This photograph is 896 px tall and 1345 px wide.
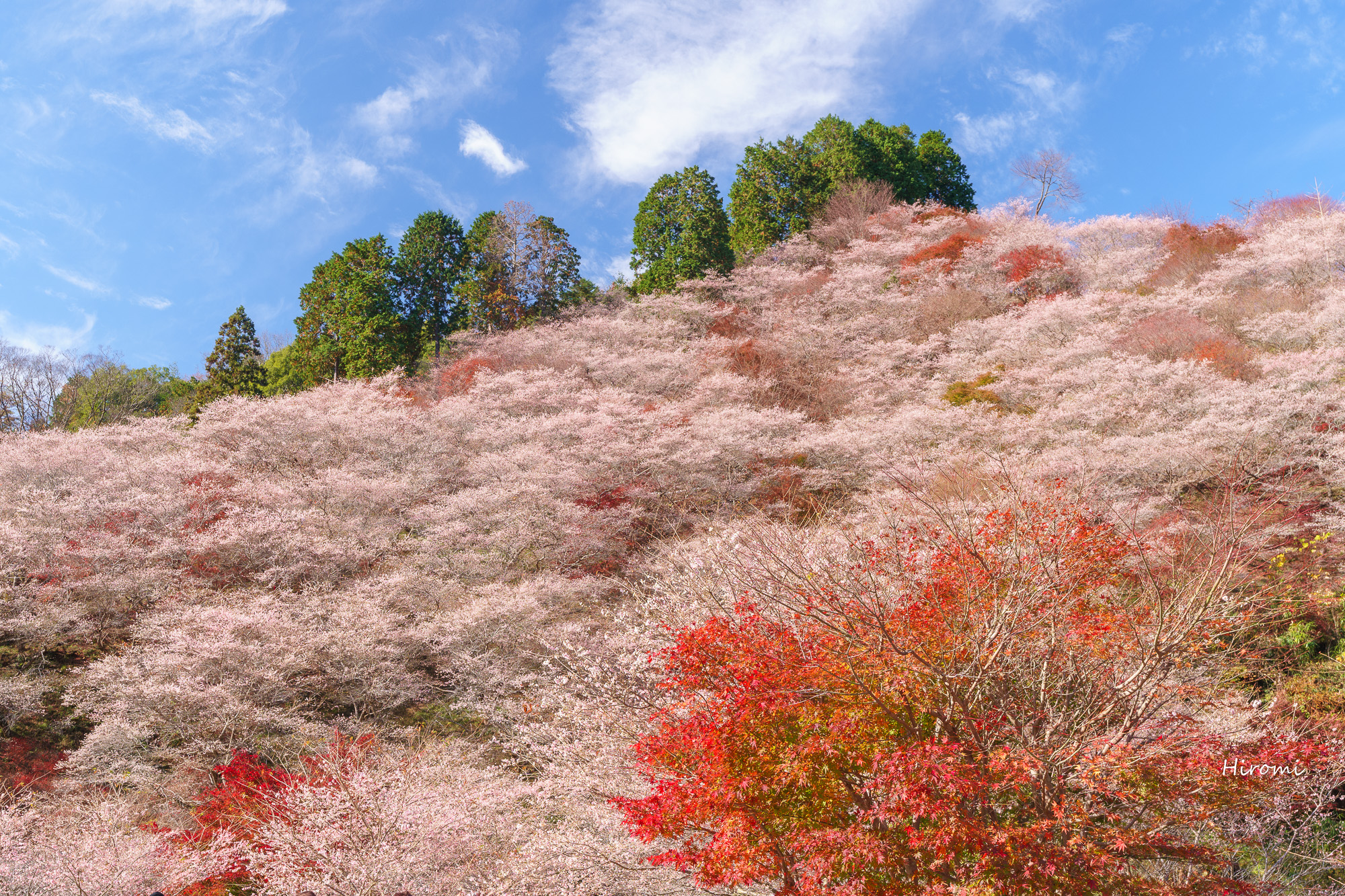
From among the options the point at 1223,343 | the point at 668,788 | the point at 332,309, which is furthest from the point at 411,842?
the point at 332,309

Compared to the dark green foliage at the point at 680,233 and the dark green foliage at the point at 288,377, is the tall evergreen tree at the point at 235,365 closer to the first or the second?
the dark green foliage at the point at 288,377

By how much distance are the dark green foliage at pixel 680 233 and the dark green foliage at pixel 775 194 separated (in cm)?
157

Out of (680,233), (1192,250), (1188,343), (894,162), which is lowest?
(1188,343)

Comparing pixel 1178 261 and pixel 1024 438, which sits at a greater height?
pixel 1178 261

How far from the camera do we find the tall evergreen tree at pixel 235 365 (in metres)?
29.2

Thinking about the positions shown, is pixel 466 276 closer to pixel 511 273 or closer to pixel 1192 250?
pixel 511 273

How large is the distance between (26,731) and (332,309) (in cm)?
2209

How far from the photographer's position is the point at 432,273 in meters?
32.1

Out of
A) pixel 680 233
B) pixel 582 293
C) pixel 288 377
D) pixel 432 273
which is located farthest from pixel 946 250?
pixel 288 377

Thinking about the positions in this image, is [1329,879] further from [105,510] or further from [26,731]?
[105,510]

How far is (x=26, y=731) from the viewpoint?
12.2 m

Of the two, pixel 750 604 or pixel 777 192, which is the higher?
pixel 777 192

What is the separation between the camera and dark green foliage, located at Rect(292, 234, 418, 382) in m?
29.3

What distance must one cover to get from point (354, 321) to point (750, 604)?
29.1 meters
